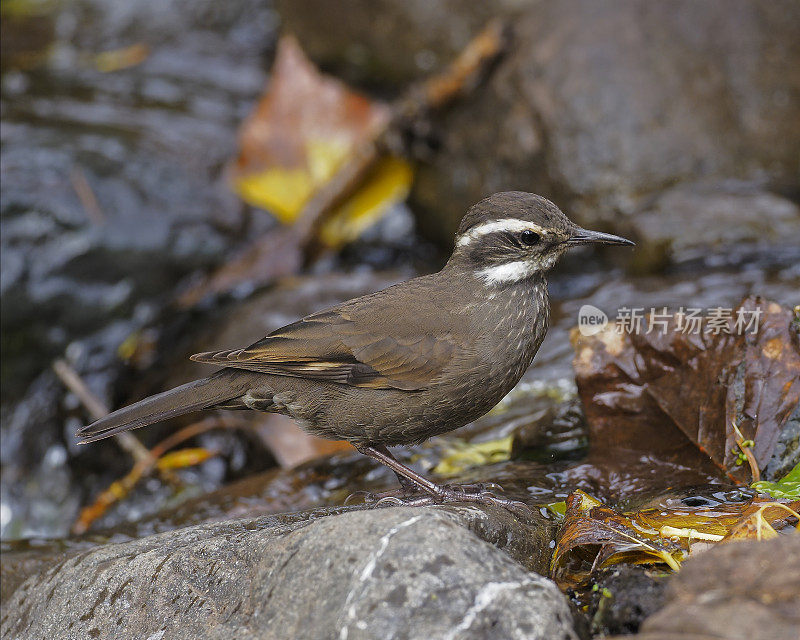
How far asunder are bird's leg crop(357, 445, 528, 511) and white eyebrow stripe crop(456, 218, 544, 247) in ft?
4.17

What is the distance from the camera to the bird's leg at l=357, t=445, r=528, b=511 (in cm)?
455

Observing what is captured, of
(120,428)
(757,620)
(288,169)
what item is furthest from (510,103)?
(757,620)

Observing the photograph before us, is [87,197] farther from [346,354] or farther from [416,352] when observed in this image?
[416,352]

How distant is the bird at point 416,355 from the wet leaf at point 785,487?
132 cm

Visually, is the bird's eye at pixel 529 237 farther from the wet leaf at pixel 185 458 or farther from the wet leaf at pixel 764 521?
the wet leaf at pixel 185 458

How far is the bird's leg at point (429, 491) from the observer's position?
4555 millimetres

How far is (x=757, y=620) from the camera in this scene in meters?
2.64

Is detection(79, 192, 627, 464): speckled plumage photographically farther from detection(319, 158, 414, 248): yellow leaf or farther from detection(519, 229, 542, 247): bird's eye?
detection(319, 158, 414, 248): yellow leaf

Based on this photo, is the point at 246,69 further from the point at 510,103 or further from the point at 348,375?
the point at 348,375

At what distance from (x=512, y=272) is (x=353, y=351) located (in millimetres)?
957

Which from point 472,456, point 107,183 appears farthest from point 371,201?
point 472,456

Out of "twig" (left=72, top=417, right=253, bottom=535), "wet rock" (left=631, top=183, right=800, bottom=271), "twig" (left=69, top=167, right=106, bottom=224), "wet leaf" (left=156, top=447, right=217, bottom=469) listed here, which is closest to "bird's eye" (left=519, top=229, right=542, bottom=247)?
"wet rock" (left=631, top=183, right=800, bottom=271)

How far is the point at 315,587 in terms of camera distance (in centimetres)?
326

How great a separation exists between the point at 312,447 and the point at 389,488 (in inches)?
63.4
